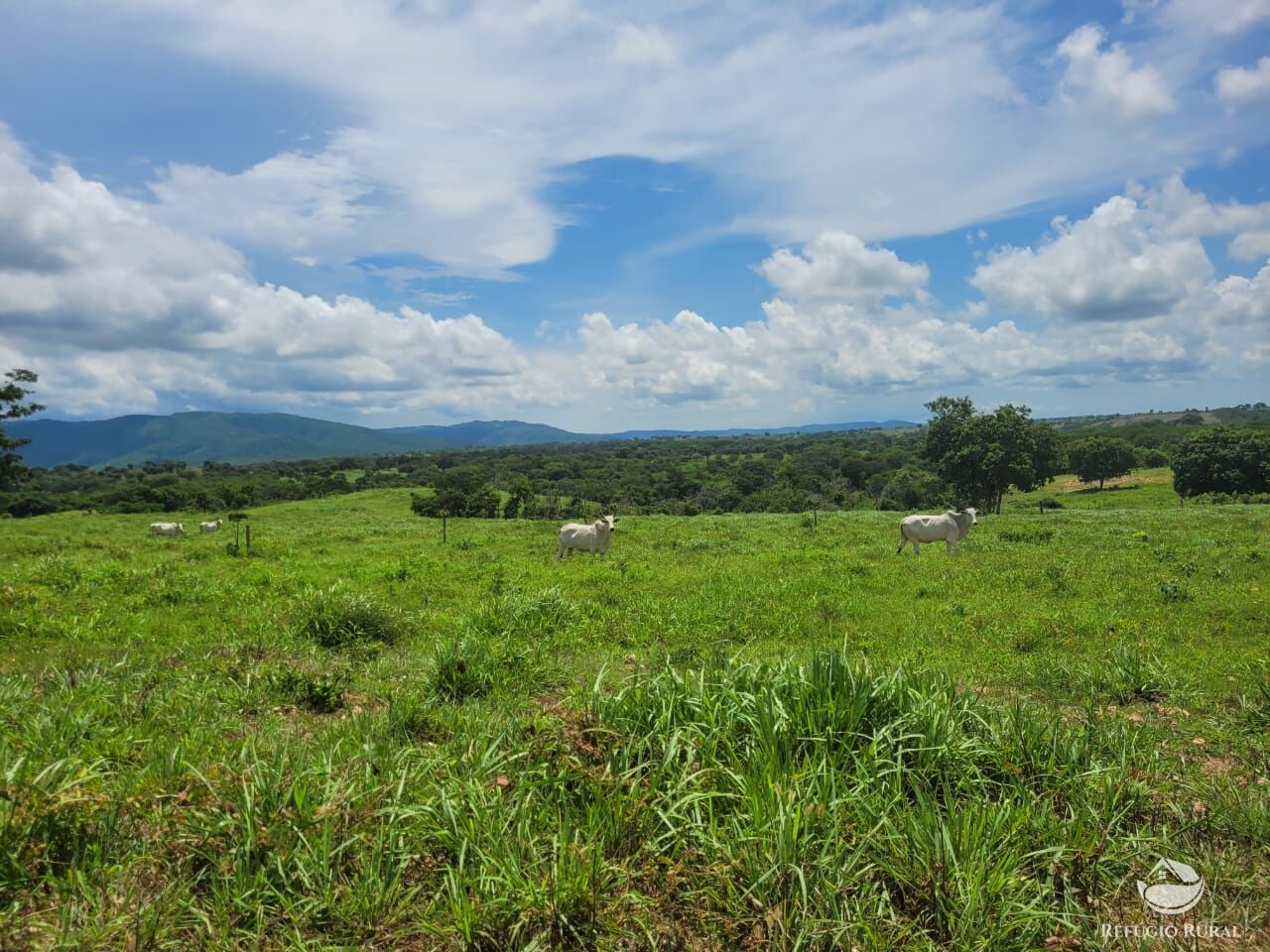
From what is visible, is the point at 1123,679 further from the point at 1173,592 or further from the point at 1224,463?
the point at 1224,463

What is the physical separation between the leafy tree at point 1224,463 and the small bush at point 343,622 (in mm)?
86957

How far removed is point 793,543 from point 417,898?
21620mm

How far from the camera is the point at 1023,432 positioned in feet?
177

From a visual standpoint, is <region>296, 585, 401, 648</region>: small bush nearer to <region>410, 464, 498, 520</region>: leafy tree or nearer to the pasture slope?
the pasture slope

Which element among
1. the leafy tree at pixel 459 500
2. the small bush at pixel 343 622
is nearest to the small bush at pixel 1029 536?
the small bush at pixel 343 622

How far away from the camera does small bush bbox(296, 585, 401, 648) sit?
33.5 feet

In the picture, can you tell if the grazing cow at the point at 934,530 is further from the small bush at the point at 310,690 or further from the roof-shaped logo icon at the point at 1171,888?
the small bush at the point at 310,690

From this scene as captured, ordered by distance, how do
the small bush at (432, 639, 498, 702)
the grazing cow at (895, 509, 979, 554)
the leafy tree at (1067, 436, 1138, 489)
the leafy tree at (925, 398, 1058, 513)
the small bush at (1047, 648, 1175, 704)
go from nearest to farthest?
1. the small bush at (432, 639, 498, 702)
2. the small bush at (1047, 648, 1175, 704)
3. the grazing cow at (895, 509, 979, 554)
4. the leafy tree at (925, 398, 1058, 513)
5. the leafy tree at (1067, 436, 1138, 489)

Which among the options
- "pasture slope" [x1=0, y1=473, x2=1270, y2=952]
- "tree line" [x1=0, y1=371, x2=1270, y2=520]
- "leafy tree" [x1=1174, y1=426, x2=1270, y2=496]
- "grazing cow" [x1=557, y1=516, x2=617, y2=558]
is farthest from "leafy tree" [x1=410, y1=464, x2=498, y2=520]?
"leafy tree" [x1=1174, y1=426, x2=1270, y2=496]

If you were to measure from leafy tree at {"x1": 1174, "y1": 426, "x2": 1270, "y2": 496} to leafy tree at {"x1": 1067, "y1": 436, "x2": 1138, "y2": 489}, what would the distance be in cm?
1745

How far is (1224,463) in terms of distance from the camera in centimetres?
6894

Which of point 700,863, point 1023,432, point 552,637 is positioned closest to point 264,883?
point 700,863

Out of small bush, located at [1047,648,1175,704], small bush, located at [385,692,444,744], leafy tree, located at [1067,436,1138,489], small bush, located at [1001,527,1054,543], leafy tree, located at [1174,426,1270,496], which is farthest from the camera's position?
leafy tree, located at [1067,436,1138,489]

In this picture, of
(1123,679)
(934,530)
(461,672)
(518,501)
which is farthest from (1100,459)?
(461,672)
